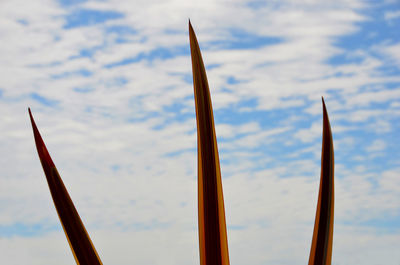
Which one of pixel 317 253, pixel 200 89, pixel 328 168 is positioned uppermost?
pixel 200 89

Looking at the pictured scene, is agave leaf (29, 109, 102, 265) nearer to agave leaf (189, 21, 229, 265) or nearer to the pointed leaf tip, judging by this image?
the pointed leaf tip

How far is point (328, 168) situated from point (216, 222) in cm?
19

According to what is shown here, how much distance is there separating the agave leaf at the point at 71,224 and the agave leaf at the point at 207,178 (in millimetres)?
175

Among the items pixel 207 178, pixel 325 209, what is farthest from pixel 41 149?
pixel 325 209

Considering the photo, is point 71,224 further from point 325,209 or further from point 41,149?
point 325,209

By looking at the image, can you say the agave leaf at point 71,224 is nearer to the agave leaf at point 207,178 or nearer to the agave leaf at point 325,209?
the agave leaf at point 207,178

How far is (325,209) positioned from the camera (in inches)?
28.4

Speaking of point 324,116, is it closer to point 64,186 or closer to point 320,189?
point 320,189

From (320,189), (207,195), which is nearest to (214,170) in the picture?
(207,195)

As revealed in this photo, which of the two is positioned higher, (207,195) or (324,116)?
(324,116)

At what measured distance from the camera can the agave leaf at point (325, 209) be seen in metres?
0.71

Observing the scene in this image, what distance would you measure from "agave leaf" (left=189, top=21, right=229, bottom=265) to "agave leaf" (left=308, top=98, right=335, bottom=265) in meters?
0.15

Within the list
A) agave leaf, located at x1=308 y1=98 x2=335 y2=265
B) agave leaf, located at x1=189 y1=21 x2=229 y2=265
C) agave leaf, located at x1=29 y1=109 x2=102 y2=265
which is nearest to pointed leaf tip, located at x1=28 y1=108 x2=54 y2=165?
agave leaf, located at x1=29 y1=109 x2=102 y2=265

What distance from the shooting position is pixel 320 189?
0.72 meters
